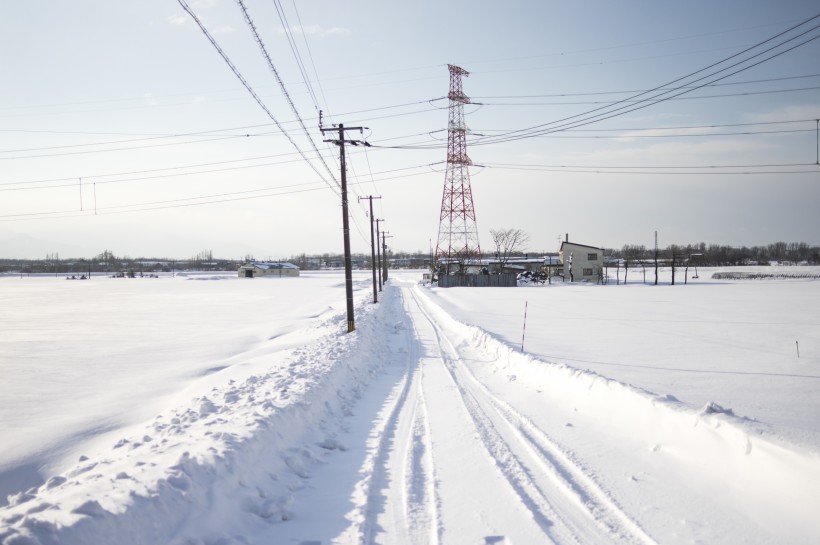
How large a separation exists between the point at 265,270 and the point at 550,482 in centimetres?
12306

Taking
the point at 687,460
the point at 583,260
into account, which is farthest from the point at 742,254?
the point at 687,460

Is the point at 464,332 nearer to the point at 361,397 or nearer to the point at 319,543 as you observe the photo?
the point at 361,397

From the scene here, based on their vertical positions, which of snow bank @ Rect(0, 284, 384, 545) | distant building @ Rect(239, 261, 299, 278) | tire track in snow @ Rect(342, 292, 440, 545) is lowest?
tire track in snow @ Rect(342, 292, 440, 545)

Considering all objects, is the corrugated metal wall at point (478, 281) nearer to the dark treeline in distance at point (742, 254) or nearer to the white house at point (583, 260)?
the white house at point (583, 260)

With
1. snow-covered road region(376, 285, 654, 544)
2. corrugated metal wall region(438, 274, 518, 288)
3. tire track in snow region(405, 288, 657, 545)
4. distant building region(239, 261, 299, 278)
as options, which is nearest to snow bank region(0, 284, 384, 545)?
A: snow-covered road region(376, 285, 654, 544)

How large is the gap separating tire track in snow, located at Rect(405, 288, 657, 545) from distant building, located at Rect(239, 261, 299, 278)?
380 ft

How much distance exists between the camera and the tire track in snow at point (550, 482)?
398 cm

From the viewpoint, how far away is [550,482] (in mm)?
4887

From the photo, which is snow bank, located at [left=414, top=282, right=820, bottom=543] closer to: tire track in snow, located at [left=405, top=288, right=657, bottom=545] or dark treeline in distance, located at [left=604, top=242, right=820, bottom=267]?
tire track in snow, located at [left=405, top=288, right=657, bottom=545]

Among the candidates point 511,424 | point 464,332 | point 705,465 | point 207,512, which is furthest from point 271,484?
point 464,332

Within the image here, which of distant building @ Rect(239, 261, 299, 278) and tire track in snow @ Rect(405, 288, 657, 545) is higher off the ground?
distant building @ Rect(239, 261, 299, 278)

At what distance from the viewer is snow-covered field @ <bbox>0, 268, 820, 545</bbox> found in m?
3.97

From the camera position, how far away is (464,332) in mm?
17250

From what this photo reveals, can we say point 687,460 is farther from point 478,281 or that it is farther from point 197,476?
point 478,281
